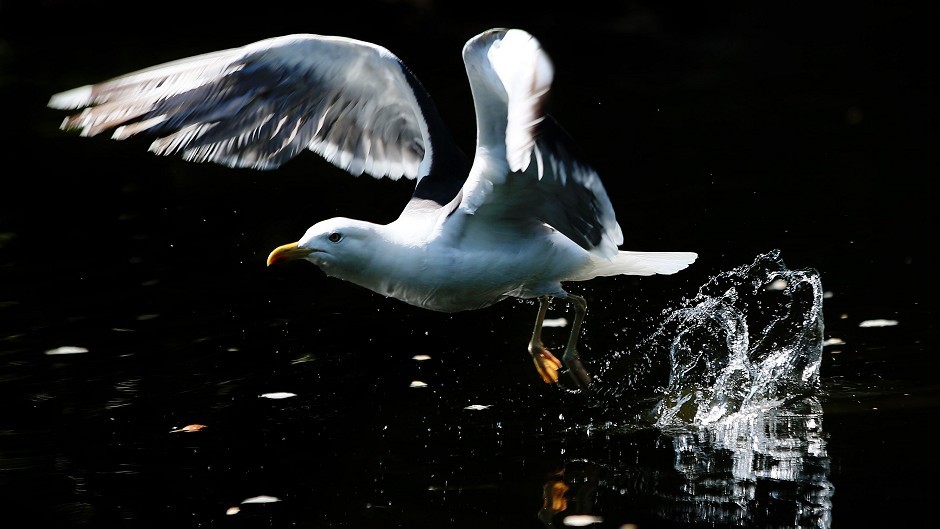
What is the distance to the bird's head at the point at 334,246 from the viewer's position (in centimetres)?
598

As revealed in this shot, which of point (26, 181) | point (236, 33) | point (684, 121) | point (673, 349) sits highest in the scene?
point (236, 33)

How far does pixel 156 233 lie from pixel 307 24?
428 inches

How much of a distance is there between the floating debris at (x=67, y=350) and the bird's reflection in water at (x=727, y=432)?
313 cm

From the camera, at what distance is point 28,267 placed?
9578 millimetres

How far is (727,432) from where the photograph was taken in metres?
5.90

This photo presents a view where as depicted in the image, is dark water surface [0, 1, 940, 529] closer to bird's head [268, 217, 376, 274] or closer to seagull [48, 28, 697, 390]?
seagull [48, 28, 697, 390]

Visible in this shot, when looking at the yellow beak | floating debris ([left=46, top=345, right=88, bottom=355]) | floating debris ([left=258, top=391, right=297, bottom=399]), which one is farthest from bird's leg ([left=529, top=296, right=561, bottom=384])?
floating debris ([left=46, top=345, right=88, bottom=355])

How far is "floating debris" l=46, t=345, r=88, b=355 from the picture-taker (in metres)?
7.55

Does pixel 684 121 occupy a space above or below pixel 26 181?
above

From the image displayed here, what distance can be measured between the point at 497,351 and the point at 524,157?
2.71 metres

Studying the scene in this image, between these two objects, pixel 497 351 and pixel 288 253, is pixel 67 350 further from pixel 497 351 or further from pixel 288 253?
pixel 497 351

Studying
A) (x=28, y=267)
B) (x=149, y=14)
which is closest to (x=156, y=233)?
(x=28, y=267)

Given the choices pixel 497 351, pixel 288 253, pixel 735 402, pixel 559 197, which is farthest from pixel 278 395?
pixel 735 402

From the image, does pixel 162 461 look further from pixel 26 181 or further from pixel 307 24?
pixel 307 24
